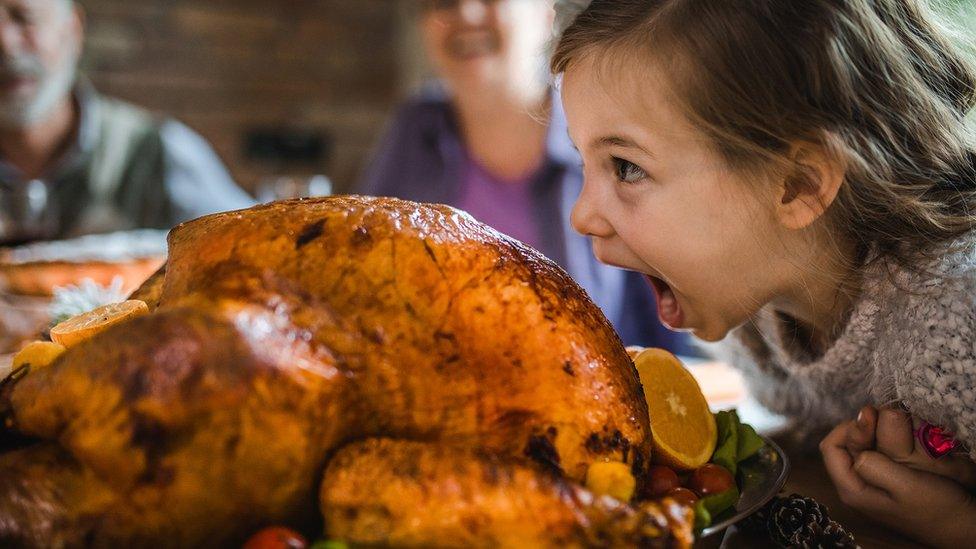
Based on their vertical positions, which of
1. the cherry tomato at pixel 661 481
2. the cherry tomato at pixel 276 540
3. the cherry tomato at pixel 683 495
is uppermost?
the cherry tomato at pixel 276 540

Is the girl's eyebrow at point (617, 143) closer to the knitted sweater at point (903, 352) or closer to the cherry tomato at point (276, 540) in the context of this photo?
the knitted sweater at point (903, 352)

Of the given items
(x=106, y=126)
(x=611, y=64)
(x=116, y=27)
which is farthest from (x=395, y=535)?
(x=116, y=27)

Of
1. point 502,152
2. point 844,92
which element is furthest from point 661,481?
point 502,152

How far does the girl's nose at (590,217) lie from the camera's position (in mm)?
950

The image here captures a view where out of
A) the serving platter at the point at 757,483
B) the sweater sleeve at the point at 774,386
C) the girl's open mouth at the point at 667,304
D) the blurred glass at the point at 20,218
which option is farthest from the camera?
the blurred glass at the point at 20,218

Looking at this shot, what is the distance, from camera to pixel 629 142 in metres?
0.90

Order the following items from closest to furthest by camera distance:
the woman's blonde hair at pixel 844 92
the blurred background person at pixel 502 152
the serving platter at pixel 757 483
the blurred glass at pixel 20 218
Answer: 1. the serving platter at pixel 757 483
2. the woman's blonde hair at pixel 844 92
3. the blurred glass at pixel 20 218
4. the blurred background person at pixel 502 152

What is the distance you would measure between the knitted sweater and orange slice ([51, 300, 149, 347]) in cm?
83

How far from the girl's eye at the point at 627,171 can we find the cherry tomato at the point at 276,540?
1.76 ft

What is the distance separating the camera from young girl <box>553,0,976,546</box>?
83 centimetres

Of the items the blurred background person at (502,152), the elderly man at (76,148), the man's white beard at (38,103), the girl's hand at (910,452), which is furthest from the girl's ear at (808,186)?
the man's white beard at (38,103)

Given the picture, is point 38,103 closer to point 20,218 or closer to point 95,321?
point 20,218

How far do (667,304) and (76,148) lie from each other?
7.95 feet

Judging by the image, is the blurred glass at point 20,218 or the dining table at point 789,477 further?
the blurred glass at point 20,218
